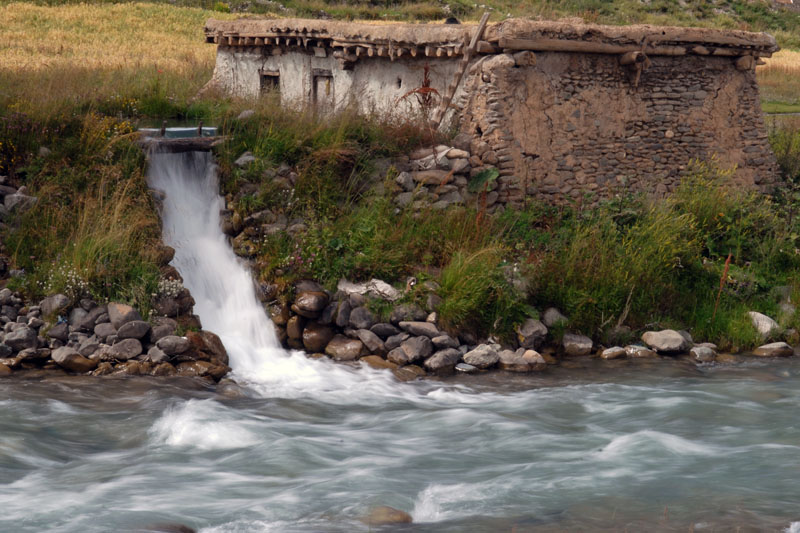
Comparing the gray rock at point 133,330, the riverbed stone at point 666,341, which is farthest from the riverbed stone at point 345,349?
the riverbed stone at point 666,341

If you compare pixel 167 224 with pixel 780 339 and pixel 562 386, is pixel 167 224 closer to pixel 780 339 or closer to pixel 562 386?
pixel 562 386

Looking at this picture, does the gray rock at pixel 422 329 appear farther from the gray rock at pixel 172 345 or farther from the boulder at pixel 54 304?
the boulder at pixel 54 304

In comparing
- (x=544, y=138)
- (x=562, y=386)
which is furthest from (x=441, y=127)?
(x=562, y=386)

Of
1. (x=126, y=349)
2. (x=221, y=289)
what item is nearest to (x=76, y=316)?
(x=126, y=349)

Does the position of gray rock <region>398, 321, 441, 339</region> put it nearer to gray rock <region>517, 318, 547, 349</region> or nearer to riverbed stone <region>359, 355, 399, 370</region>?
riverbed stone <region>359, 355, 399, 370</region>

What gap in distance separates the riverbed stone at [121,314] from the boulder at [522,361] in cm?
399

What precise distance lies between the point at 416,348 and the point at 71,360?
3.59 metres

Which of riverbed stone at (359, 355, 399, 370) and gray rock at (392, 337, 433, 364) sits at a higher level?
gray rock at (392, 337, 433, 364)

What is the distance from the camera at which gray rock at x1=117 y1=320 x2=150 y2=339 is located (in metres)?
9.53

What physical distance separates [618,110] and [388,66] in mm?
3430

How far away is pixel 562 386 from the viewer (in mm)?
9672

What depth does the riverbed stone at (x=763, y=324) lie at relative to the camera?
11250 mm

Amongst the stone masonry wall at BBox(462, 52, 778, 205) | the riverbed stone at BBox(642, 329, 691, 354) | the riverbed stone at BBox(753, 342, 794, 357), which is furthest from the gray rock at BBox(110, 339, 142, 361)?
the riverbed stone at BBox(753, 342, 794, 357)

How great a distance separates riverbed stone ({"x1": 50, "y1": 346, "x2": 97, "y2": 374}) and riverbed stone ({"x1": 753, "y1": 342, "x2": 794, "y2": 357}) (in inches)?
299
